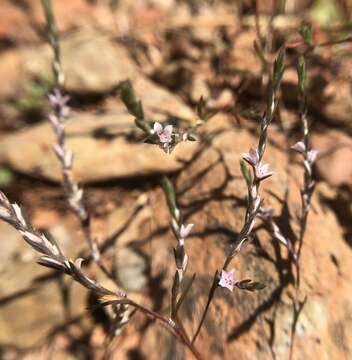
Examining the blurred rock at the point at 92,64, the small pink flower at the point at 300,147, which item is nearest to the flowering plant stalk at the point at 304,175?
the small pink flower at the point at 300,147

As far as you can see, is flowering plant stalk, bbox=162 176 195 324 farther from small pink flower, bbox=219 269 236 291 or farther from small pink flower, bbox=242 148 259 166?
small pink flower, bbox=242 148 259 166

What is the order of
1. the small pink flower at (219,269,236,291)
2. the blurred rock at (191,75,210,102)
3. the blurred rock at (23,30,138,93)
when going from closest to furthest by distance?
the small pink flower at (219,269,236,291) → the blurred rock at (191,75,210,102) → the blurred rock at (23,30,138,93)

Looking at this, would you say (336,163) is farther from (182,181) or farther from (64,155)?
(64,155)

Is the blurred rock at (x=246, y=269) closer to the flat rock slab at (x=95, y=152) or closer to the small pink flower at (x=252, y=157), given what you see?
the flat rock slab at (x=95, y=152)

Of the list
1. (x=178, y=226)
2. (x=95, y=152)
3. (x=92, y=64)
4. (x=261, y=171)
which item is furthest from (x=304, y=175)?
(x=92, y=64)

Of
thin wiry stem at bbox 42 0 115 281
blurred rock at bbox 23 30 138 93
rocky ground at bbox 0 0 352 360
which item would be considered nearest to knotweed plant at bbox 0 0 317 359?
rocky ground at bbox 0 0 352 360

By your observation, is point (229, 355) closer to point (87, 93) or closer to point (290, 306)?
point (290, 306)

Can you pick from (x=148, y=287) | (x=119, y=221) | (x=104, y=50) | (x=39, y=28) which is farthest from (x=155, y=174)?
(x=39, y=28)

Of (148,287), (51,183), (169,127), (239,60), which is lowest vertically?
(148,287)

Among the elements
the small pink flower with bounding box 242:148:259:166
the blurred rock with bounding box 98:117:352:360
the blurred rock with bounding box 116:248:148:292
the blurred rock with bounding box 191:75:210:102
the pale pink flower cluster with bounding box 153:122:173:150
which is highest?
the pale pink flower cluster with bounding box 153:122:173:150
